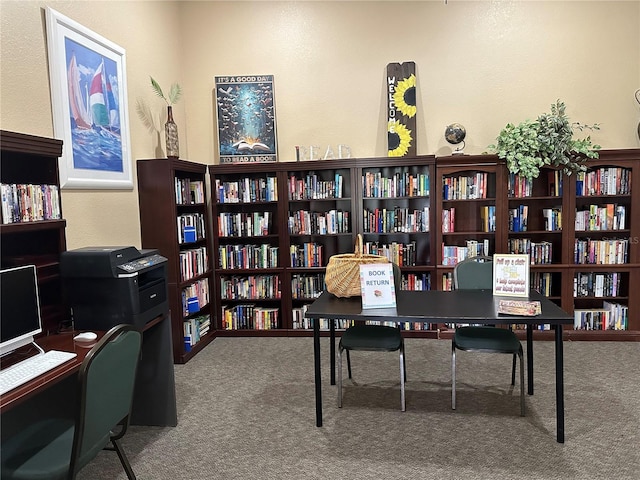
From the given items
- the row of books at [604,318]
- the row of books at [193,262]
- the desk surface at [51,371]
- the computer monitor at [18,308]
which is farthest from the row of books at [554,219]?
the computer monitor at [18,308]

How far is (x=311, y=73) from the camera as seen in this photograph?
4.95 meters

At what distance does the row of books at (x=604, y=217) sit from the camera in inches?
174

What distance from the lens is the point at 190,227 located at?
4359 mm

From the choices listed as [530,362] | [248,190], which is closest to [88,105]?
[248,190]

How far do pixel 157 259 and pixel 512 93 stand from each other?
12.7ft

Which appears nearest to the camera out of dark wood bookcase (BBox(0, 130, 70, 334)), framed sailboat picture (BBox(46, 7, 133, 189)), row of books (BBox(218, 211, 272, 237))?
dark wood bookcase (BBox(0, 130, 70, 334))

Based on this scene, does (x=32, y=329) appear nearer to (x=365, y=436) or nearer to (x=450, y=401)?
(x=365, y=436)

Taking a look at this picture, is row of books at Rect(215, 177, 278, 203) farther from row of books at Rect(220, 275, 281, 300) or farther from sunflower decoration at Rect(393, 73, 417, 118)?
sunflower decoration at Rect(393, 73, 417, 118)

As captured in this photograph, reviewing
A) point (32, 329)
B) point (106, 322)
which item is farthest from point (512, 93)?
point (32, 329)

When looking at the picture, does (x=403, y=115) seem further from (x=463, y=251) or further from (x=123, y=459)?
(x=123, y=459)

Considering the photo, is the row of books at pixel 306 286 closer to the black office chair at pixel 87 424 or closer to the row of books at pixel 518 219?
the row of books at pixel 518 219

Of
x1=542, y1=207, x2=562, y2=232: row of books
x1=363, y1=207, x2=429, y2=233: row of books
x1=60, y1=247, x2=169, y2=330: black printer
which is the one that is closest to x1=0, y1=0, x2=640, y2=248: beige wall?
x1=363, y1=207, x2=429, y2=233: row of books

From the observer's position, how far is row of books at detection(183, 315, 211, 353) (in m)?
4.24

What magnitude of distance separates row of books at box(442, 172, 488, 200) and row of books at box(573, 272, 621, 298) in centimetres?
123
